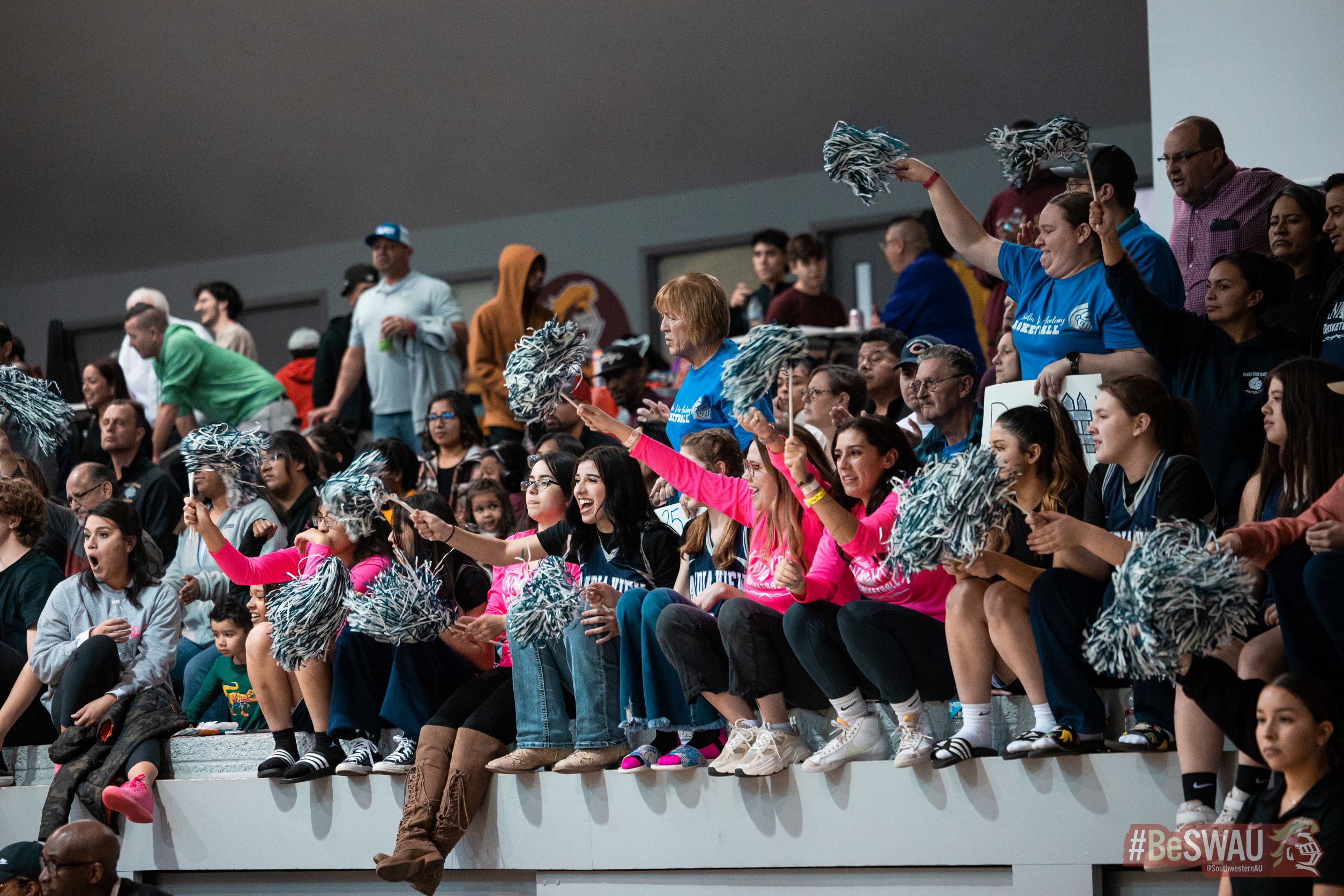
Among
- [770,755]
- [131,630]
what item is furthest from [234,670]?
[770,755]

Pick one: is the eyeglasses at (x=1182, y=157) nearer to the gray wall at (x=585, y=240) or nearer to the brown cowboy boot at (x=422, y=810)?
the brown cowboy boot at (x=422, y=810)

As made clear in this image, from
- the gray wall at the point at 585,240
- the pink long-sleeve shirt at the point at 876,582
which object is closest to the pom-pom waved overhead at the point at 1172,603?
the pink long-sleeve shirt at the point at 876,582

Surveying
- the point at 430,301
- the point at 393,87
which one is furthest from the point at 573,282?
the point at 430,301

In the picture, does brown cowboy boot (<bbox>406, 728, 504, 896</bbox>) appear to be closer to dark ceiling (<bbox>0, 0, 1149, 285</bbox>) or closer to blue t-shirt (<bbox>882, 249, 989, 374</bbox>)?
blue t-shirt (<bbox>882, 249, 989, 374</bbox>)

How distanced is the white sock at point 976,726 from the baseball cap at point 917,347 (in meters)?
1.58

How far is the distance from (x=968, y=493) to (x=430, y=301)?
4.77m

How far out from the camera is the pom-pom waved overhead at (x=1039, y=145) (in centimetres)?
446

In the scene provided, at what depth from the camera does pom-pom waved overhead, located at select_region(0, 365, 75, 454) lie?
559 centimetres

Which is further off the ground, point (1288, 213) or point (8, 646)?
point (1288, 213)

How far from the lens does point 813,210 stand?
32.3 ft

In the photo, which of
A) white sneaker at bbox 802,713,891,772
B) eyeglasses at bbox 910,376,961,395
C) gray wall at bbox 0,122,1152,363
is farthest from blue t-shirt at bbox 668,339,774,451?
gray wall at bbox 0,122,1152,363

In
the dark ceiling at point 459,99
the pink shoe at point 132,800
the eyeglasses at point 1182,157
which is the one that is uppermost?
the dark ceiling at point 459,99

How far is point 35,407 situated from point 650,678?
118 inches

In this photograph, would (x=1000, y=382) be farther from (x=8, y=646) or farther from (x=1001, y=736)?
(x=8, y=646)
